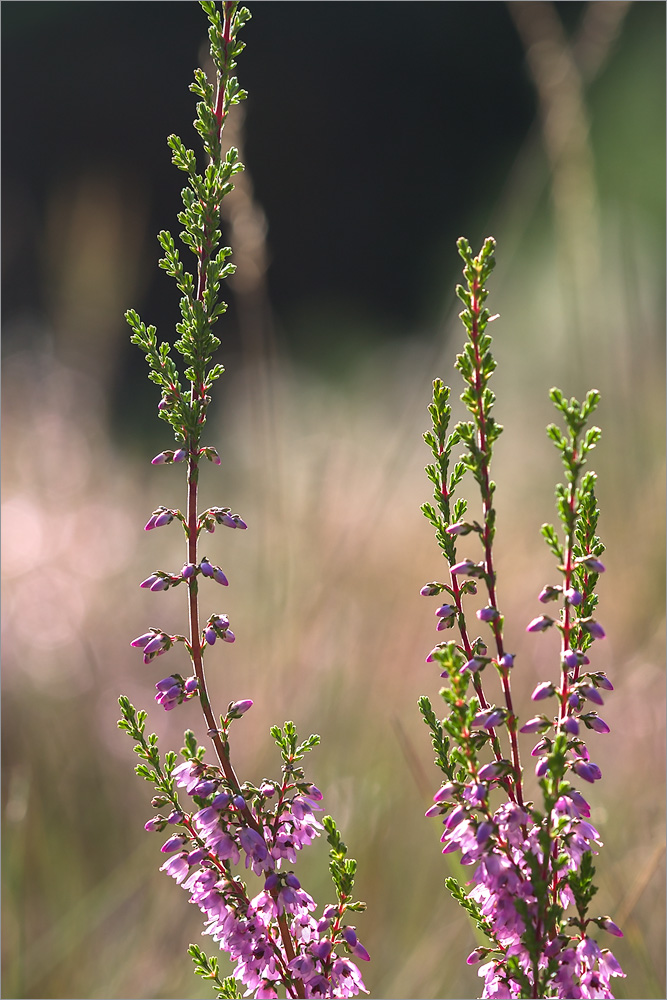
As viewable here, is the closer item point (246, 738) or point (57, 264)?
point (246, 738)

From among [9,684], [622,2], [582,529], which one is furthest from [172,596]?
[582,529]

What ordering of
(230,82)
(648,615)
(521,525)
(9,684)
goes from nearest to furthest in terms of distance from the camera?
(230,82), (648,615), (9,684), (521,525)

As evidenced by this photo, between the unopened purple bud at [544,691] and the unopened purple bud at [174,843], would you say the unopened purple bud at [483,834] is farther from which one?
the unopened purple bud at [174,843]

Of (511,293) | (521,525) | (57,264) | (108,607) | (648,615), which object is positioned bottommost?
(648,615)

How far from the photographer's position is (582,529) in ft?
1.62

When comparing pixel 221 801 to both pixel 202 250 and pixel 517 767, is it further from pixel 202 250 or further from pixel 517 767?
pixel 202 250

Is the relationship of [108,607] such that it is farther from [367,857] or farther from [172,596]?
[367,857]

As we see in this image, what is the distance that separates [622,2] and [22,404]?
2135 millimetres

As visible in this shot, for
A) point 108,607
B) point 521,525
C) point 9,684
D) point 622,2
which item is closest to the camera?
point 622,2

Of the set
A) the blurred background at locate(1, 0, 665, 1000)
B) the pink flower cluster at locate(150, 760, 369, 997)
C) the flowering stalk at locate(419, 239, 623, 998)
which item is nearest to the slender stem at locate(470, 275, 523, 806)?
the flowering stalk at locate(419, 239, 623, 998)

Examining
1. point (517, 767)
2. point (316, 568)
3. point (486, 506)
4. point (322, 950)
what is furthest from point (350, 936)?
point (316, 568)

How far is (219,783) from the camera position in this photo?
1.46 feet

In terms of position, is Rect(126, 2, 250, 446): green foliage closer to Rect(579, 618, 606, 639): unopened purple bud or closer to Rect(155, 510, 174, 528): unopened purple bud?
Rect(155, 510, 174, 528): unopened purple bud

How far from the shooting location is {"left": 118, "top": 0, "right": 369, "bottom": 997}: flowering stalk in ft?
1.45
